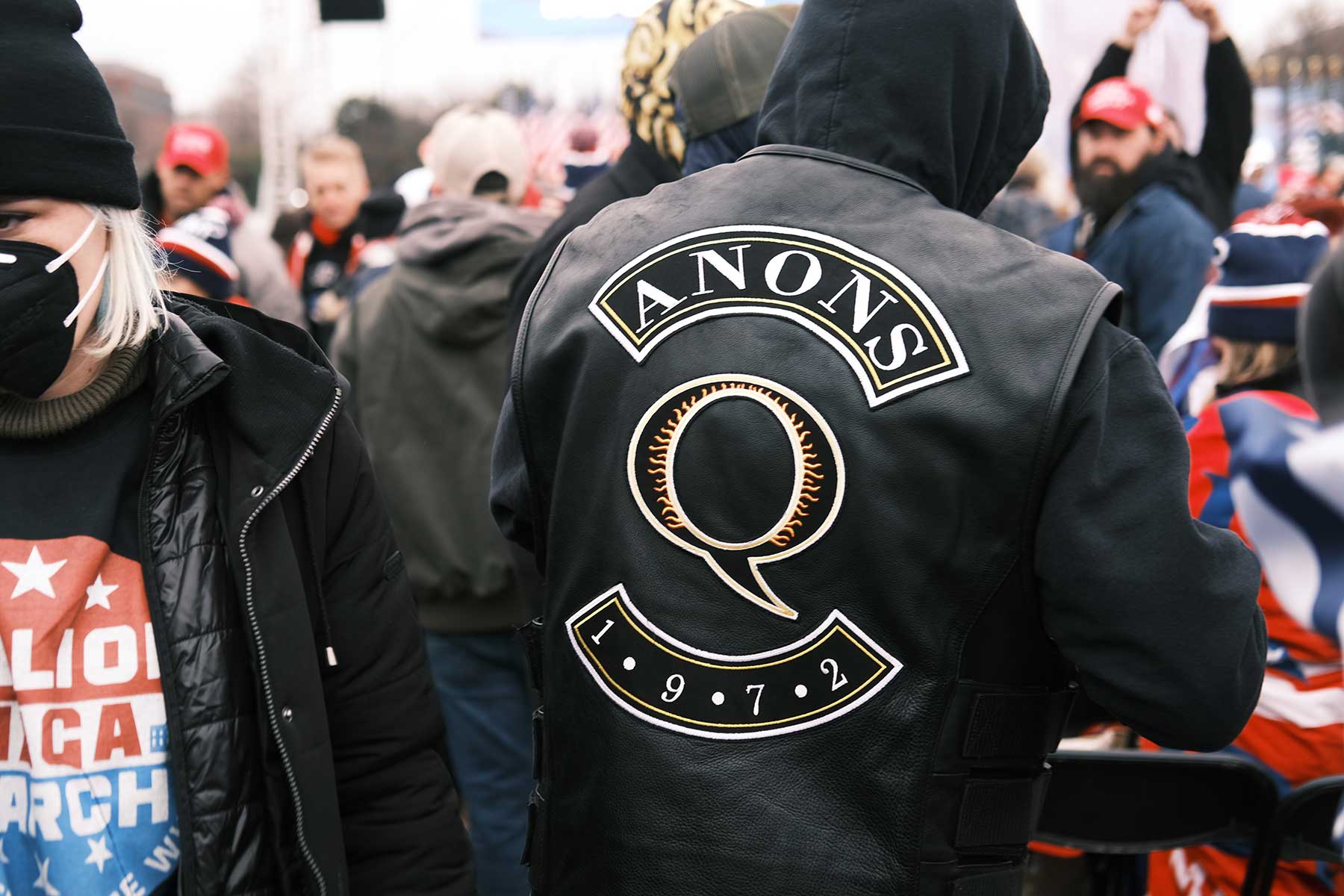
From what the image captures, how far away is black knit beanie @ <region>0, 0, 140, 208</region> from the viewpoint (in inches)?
69.2

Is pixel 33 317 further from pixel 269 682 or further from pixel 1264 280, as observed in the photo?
pixel 1264 280

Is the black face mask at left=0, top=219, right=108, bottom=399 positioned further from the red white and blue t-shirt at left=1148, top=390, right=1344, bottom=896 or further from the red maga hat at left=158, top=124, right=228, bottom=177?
the red maga hat at left=158, top=124, right=228, bottom=177

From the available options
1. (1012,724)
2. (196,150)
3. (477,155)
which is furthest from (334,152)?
(1012,724)

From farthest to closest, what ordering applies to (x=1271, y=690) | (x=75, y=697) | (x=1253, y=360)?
(x=1253, y=360) → (x=1271, y=690) → (x=75, y=697)

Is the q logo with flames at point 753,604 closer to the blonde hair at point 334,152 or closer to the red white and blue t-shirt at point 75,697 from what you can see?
the red white and blue t-shirt at point 75,697

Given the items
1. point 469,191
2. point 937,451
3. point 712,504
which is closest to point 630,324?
point 712,504

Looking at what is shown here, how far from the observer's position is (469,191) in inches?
181

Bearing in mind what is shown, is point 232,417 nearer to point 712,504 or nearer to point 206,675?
point 206,675

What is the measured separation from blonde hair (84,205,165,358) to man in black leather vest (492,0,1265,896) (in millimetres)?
547

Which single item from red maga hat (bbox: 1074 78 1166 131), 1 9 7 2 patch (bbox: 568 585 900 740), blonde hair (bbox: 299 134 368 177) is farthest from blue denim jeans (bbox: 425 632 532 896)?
blonde hair (bbox: 299 134 368 177)

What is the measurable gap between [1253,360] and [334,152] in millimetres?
5774

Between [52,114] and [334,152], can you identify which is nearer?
[52,114]

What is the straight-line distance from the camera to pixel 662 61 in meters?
3.24

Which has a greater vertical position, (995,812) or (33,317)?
(33,317)
